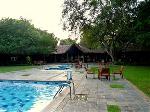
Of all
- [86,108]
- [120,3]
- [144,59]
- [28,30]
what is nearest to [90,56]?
[144,59]

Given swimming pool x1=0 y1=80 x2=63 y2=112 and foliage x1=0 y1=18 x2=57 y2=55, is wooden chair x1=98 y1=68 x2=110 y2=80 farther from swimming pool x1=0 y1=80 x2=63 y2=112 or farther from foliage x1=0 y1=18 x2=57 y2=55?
foliage x1=0 y1=18 x2=57 y2=55

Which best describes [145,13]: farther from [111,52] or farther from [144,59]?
[144,59]

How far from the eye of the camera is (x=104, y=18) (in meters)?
44.4

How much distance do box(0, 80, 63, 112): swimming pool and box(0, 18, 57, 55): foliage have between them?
Answer: 92.9 ft

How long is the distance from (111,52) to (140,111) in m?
40.8

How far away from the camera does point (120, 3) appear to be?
140ft

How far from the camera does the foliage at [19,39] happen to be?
4881cm

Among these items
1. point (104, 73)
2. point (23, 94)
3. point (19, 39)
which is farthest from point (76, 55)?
point (23, 94)

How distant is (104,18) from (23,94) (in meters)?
30.0

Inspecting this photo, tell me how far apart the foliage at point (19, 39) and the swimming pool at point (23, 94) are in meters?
28.3

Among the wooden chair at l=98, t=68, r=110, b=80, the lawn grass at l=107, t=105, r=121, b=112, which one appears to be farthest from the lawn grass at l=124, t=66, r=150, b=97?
the lawn grass at l=107, t=105, r=121, b=112

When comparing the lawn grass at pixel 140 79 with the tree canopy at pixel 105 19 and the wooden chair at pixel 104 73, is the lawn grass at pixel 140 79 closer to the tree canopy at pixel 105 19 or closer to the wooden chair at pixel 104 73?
the wooden chair at pixel 104 73

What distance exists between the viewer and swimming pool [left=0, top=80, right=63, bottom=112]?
12.7 metres

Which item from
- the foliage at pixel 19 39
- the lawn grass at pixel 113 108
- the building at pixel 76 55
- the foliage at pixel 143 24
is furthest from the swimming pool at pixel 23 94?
the building at pixel 76 55
